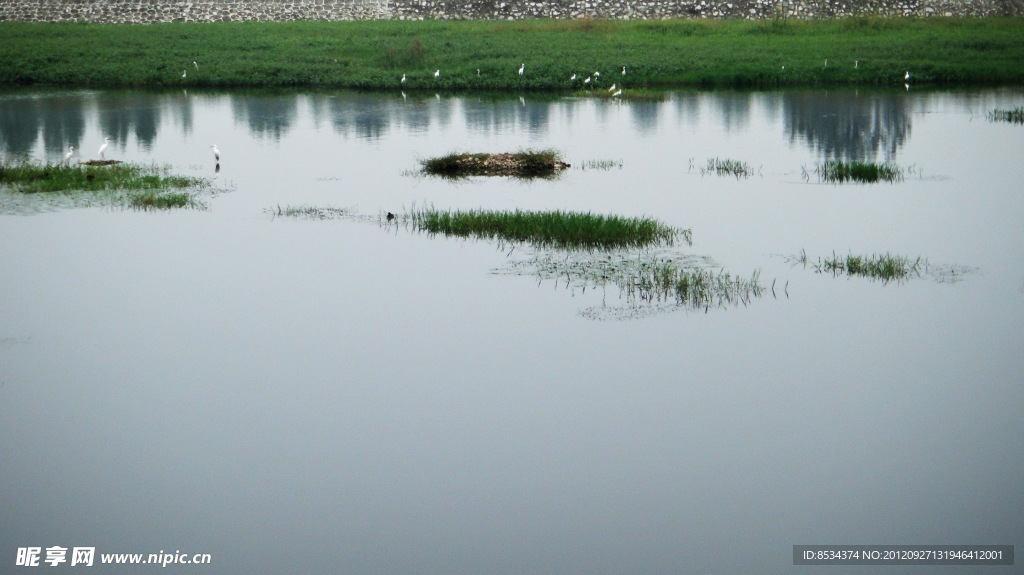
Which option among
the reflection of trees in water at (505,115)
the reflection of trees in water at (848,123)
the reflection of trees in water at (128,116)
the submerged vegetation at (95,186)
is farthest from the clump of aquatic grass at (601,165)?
the reflection of trees in water at (128,116)

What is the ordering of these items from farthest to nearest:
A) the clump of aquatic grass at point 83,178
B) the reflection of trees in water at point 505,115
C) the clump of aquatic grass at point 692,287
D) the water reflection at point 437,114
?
the reflection of trees in water at point 505,115, the water reflection at point 437,114, the clump of aquatic grass at point 83,178, the clump of aquatic grass at point 692,287

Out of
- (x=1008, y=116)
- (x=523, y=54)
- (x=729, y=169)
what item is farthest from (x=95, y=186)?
(x=523, y=54)

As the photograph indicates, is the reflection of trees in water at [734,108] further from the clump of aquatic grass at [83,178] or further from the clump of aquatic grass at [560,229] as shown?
the clump of aquatic grass at [83,178]

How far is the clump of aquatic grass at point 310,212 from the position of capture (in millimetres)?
16625

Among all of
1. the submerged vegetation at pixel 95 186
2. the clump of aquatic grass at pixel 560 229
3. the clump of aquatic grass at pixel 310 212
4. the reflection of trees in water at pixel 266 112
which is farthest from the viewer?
the reflection of trees in water at pixel 266 112

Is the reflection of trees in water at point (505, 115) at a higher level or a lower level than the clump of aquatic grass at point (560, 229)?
higher

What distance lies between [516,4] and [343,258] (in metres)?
39.4

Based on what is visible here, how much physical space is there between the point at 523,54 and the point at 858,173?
20.9m

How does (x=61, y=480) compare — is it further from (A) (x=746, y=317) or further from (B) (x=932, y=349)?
(B) (x=932, y=349)

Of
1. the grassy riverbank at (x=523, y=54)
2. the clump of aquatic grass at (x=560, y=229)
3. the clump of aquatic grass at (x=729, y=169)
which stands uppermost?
the grassy riverbank at (x=523, y=54)

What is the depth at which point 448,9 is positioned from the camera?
5147cm

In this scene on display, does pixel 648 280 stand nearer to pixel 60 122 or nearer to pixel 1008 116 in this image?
pixel 1008 116

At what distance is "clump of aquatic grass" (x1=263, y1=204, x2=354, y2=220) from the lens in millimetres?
16625

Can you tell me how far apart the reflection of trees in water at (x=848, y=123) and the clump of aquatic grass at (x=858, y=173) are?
1.63 meters
